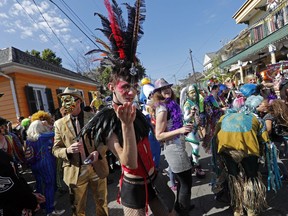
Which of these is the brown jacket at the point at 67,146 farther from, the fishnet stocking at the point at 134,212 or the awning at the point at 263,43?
the awning at the point at 263,43

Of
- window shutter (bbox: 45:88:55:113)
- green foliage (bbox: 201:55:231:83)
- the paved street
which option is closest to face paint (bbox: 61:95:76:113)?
the paved street

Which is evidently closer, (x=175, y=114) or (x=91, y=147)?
(x=91, y=147)

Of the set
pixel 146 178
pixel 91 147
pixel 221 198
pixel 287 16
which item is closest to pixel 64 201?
pixel 91 147

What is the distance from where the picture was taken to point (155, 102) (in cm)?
275

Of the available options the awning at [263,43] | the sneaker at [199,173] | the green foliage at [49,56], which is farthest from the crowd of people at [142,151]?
the green foliage at [49,56]

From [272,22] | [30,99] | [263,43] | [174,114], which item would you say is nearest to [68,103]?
[174,114]

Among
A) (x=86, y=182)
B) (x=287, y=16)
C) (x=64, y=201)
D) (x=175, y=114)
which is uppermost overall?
(x=287, y=16)

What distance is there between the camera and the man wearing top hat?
2507mm

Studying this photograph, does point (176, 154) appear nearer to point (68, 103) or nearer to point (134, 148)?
point (134, 148)

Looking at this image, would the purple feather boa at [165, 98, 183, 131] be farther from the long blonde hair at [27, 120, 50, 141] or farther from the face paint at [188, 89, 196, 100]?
the long blonde hair at [27, 120, 50, 141]

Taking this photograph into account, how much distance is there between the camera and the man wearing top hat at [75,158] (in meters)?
2.51

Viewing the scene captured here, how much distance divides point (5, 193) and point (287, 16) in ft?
45.6

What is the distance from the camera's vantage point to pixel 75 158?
254 centimetres

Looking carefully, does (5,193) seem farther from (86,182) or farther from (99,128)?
(86,182)
